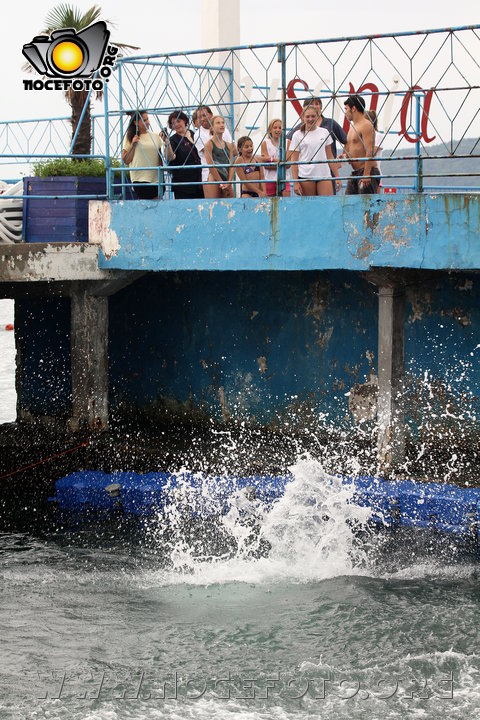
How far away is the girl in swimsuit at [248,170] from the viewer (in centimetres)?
1194

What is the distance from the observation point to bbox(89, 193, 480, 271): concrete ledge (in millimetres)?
10453

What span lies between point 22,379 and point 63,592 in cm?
598

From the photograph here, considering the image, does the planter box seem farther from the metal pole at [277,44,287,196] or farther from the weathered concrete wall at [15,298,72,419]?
the metal pole at [277,44,287,196]

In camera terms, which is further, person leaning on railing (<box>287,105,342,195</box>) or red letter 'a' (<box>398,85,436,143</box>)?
person leaning on railing (<box>287,105,342,195</box>)

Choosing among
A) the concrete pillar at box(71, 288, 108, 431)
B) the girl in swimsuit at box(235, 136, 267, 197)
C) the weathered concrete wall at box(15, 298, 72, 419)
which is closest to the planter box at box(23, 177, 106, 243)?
the concrete pillar at box(71, 288, 108, 431)

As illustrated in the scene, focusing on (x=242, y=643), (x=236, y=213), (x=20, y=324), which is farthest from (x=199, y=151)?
(x=242, y=643)

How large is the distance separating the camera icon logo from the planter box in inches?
78.9

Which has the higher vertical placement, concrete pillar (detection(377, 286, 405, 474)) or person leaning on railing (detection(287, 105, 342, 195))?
person leaning on railing (detection(287, 105, 342, 195))

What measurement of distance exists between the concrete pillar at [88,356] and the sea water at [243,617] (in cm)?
144

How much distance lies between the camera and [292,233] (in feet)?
36.5

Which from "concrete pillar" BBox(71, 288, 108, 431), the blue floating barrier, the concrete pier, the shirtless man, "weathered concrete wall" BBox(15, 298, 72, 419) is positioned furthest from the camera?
"weathered concrete wall" BBox(15, 298, 72, 419)

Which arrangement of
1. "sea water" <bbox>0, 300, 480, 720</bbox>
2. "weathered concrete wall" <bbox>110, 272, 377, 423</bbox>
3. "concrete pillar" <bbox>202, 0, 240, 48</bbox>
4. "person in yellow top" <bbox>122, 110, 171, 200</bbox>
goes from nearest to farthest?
"sea water" <bbox>0, 300, 480, 720</bbox> < "person in yellow top" <bbox>122, 110, 171, 200</bbox> < "weathered concrete wall" <bbox>110, 272, 377, 423</bbox> < "concrete pillar" <bbox>202, 0, 240, 48</bbox>

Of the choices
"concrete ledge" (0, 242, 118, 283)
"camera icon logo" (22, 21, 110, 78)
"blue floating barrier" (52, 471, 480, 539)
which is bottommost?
"blue floating barrier" (52, 471, 480, 539)

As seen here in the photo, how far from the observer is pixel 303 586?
399 inches
